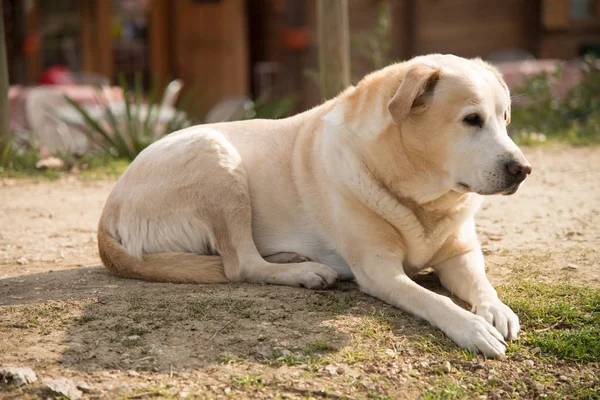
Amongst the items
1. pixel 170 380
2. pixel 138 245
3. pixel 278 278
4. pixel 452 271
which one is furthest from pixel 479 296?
pixel 138 245

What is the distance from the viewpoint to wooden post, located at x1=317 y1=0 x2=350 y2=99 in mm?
5430

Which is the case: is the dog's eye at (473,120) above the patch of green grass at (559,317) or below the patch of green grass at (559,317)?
above

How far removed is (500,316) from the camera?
2.61m

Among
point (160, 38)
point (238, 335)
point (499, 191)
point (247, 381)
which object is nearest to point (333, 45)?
point (499, 191)

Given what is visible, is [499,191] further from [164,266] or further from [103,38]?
[103,38]

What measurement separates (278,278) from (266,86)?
10.4 metres

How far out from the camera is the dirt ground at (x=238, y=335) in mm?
2213

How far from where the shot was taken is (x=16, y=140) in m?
6.52

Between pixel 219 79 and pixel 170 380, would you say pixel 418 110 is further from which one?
pixel 219 79

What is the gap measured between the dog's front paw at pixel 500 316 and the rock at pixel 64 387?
1490 mm

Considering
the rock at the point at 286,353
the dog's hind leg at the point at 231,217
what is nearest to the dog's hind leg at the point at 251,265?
the dog's hind leg at the point at 231,217

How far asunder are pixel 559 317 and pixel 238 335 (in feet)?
4.11

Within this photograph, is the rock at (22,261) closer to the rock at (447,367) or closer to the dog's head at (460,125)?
the dog's head at (460,125)

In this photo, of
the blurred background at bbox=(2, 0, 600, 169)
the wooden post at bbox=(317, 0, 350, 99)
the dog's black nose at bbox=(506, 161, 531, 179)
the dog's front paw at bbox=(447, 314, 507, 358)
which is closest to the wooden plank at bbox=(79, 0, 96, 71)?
the blurred background at bbox=(2, 0, 600, 169)
